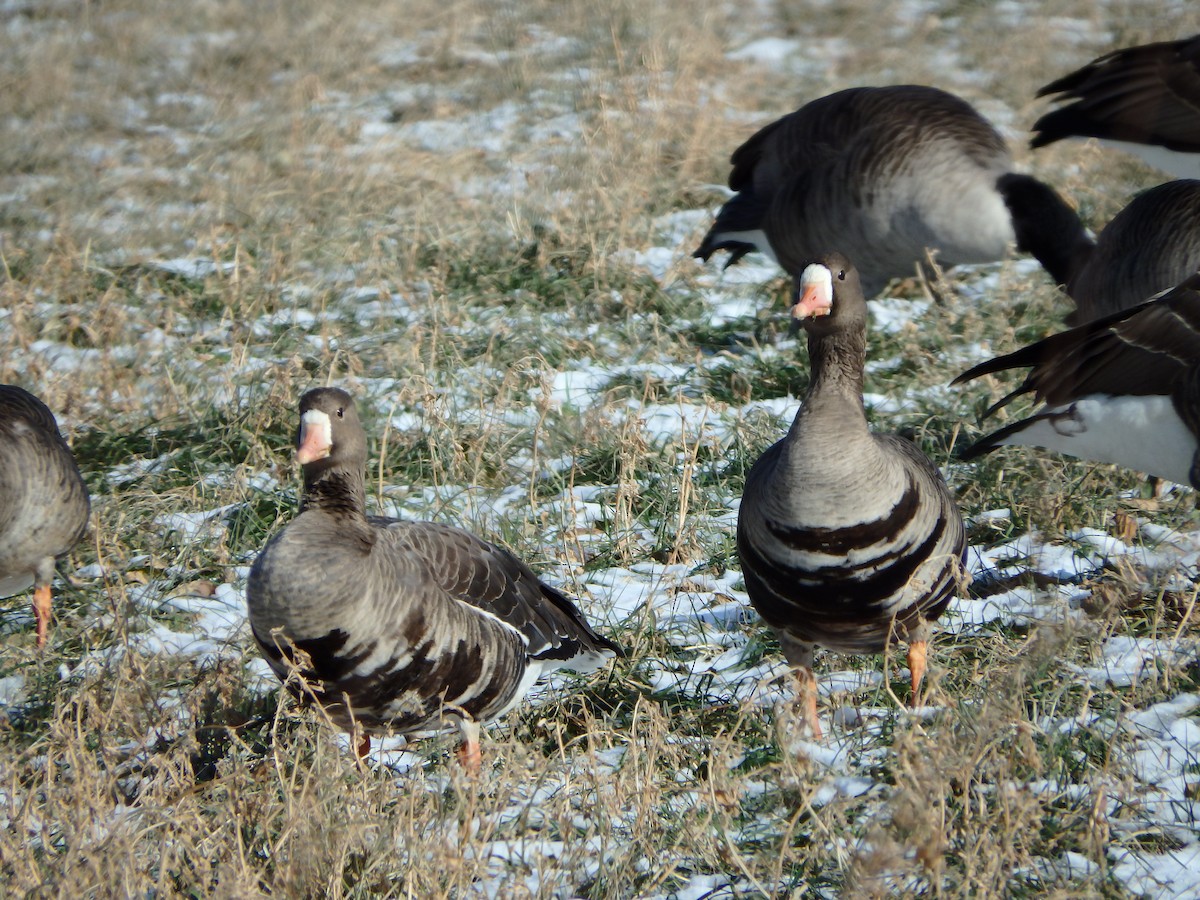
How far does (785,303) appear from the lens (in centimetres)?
820

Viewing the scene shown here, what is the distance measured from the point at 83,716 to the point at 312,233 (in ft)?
15.9

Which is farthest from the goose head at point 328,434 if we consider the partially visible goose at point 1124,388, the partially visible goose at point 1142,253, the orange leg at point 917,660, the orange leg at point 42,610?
the partially visible goose at point 1142,253

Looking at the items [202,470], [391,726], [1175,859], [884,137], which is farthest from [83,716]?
[884,137]

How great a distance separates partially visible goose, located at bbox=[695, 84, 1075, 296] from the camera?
24.9ft

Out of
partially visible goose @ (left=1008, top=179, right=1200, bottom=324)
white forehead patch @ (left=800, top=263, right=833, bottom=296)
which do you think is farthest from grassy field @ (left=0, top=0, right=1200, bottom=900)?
white forehead patch @ (left=800, top=263, right=833, bottom=296)

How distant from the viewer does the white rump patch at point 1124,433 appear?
16.4ft

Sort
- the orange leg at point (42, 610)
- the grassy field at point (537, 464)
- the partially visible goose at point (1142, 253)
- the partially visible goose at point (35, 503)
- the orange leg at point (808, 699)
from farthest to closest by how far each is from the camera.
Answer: the partially visible goose at point (1142, 253), the partially visible goose at point (35, 503), the orange leg at point (42, 610), the orange leg at point (808, 699), the grassy field at point (537, 464)

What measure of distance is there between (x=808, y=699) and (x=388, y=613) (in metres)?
1.29

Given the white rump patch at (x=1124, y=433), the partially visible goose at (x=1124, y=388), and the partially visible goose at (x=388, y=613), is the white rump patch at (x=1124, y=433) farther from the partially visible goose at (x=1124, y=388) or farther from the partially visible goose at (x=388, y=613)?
the partially visible goose at (x=388, y=613)

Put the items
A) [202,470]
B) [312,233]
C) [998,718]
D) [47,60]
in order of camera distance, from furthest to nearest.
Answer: [47,60] → [312,233] → [202,470] → [998,718]

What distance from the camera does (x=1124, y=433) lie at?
16.7ft

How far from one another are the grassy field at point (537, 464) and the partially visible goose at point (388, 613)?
0.55ft

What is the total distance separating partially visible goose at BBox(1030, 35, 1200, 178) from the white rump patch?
2.30 meters

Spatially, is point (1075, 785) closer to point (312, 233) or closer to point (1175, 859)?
point (1175, 859)
